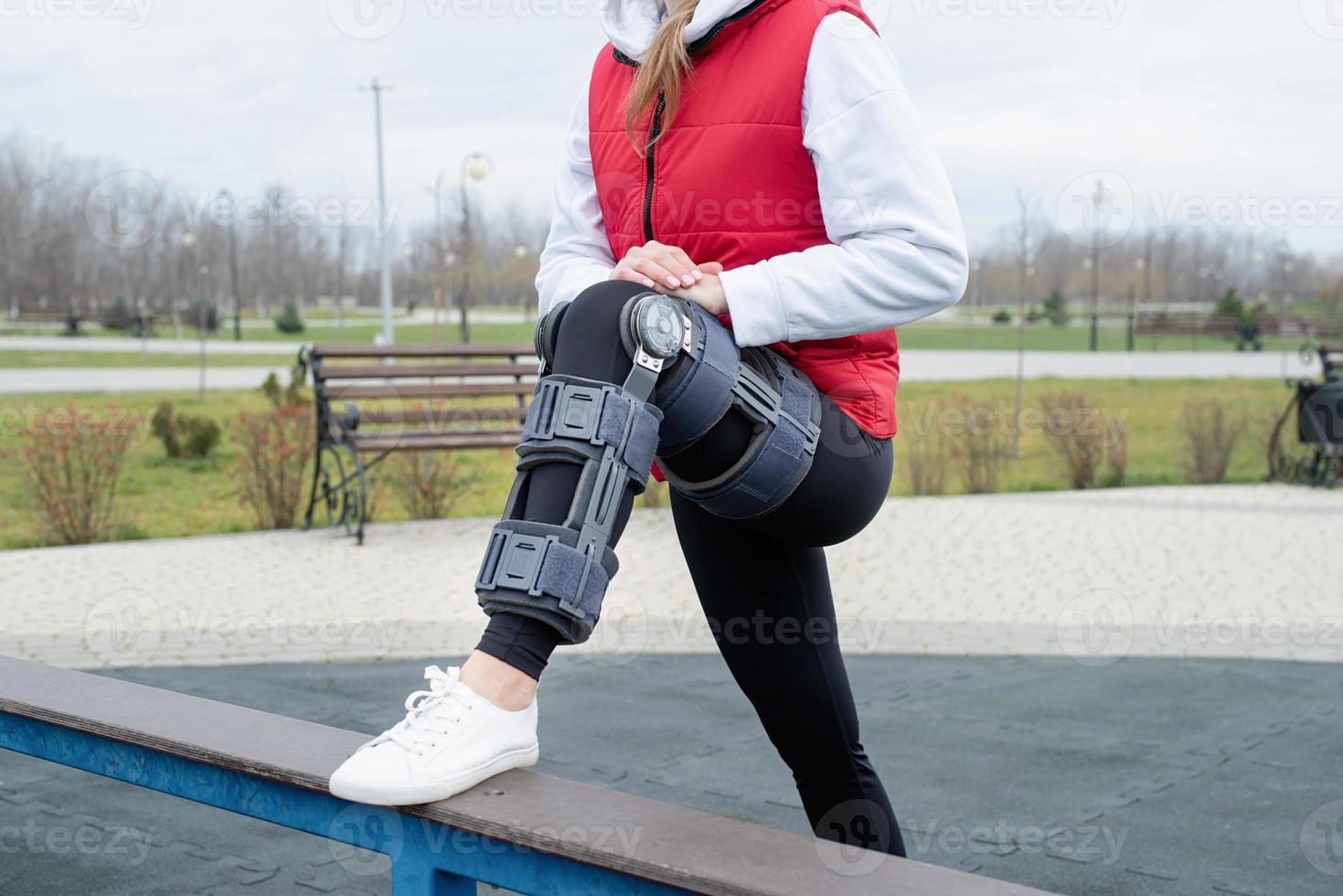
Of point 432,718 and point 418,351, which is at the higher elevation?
point 418,351

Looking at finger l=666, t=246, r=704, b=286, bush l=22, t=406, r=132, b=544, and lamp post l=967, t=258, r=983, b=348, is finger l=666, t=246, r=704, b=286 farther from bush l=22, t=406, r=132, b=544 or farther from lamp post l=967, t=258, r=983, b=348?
lamp post l=967, t=258, r=983, b=348

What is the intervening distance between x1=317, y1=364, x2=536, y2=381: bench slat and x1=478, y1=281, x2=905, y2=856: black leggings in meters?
5.93

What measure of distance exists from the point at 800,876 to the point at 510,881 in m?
0.38

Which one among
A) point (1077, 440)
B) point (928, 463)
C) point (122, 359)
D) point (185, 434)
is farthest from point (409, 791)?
point (122, 359)

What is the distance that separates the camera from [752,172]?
1.74 meters

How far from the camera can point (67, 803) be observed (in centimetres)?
301

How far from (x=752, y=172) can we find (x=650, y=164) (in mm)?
159

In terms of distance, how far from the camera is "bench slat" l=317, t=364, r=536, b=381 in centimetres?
757

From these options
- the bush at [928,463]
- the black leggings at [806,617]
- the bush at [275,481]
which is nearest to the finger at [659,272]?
the black leggings at [806,617]

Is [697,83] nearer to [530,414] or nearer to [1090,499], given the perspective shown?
[530,414]

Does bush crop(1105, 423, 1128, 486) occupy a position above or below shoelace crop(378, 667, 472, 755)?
below

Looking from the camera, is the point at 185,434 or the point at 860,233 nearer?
the point at 860,233

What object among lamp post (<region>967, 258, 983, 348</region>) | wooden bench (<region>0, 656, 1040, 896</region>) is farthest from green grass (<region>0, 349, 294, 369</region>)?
lamp post (<region>967, 258, 983, 348</region>)

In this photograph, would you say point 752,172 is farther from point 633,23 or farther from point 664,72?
point 633,23
